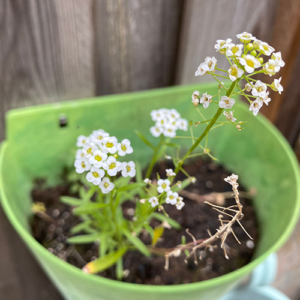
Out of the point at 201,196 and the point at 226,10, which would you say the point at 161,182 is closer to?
the point at 201,196

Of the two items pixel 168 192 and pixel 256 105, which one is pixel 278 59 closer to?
pixel 256 105

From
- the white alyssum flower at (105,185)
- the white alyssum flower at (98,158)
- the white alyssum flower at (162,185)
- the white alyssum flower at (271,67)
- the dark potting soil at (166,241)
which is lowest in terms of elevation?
the dark potting soil at (166,241)

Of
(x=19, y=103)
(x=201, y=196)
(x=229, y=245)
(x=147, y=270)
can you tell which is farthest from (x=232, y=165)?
(x=19, y=103)

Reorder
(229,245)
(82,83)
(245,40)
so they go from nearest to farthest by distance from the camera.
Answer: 1. (245,40)
2. (229,245)
3. (82,83)

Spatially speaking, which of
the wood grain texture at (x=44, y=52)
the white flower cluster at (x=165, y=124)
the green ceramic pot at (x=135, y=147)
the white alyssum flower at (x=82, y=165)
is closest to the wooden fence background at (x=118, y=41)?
the wood grain texture at (x=44, y=52)

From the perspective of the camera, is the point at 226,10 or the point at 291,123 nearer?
the point at 226,10

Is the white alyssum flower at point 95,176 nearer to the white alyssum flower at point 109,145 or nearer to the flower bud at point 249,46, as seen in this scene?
the white alyssum flower at point 109,145
